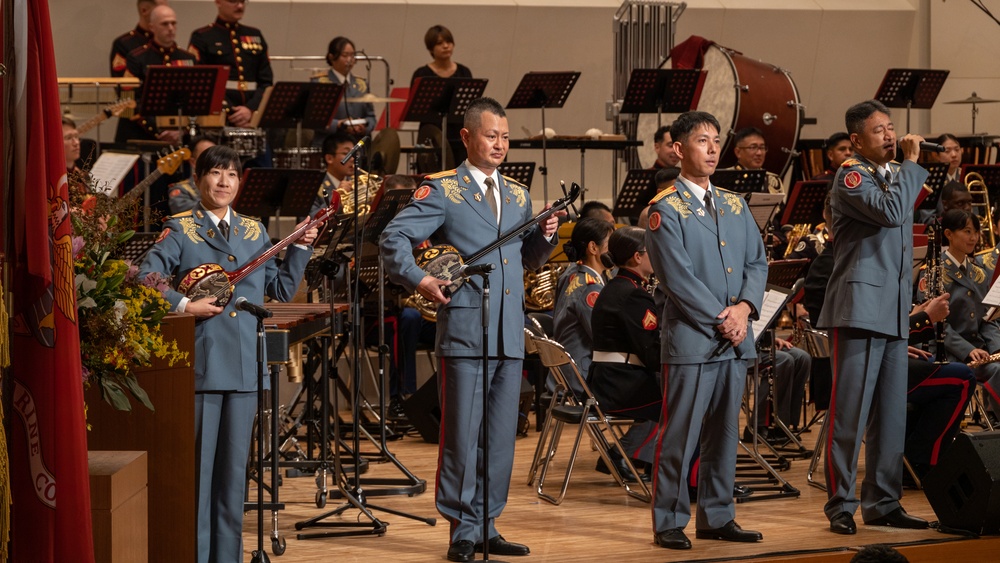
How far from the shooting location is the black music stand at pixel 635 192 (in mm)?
8828

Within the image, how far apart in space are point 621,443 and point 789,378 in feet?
5.42

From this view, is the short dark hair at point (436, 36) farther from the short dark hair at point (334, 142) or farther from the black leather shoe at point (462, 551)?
the black leather shoe at point (462, 551)

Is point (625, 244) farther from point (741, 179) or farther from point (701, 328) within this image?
point (741, 179)

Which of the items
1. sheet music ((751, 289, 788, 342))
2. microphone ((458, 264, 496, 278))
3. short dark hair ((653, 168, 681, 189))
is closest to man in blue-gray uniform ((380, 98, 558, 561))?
microphone ((458, 264, 496, 278))

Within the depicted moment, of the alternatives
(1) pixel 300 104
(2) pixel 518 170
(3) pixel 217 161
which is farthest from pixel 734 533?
(1) pixel 300 104

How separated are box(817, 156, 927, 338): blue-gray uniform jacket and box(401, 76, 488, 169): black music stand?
14.3 feet

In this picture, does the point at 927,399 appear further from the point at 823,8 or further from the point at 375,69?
the point at 823,8

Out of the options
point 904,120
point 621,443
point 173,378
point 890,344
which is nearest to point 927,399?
point 890,344

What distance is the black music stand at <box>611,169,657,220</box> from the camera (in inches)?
348

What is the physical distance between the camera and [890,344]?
18.3ft

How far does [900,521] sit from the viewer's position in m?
5.57

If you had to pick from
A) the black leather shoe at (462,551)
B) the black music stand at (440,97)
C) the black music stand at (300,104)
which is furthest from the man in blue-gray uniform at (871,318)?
the black music stand at (300,104)

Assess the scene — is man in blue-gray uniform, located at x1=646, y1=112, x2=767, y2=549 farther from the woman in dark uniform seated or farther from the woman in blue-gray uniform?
the woman in blue-gray uniform

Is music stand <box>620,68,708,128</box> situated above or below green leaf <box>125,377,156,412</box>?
above
